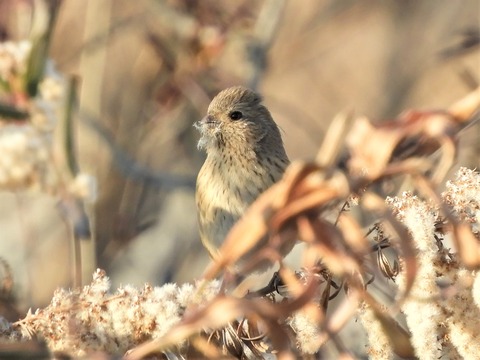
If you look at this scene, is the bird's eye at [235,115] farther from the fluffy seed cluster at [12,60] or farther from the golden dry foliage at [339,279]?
the golden dry foliage at [339,279]

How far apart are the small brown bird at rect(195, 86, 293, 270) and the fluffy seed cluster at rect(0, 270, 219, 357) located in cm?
180

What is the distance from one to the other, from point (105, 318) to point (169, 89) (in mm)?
3766

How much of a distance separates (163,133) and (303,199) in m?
4.77

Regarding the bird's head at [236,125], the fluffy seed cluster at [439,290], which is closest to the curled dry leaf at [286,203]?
the fluffy seed cluster at [439,290]

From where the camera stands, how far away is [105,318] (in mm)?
1548

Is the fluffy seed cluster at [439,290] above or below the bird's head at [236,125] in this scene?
below

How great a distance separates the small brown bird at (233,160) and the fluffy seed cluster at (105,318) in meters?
1.80

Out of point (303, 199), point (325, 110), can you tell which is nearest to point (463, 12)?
point (325, 110)

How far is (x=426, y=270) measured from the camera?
1.45m

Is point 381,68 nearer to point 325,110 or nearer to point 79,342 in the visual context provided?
point 325,110

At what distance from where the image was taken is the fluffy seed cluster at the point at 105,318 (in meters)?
1.52

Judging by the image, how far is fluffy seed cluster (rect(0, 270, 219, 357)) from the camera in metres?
1.52

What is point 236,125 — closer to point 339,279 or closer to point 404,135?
point 339,279

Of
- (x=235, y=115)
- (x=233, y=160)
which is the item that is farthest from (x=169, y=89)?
(x=233, y=160)
